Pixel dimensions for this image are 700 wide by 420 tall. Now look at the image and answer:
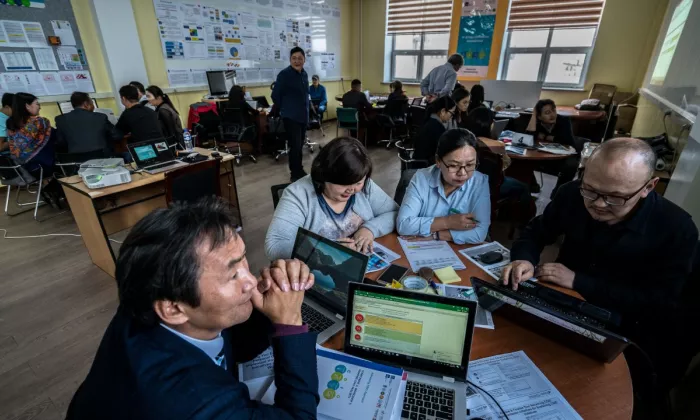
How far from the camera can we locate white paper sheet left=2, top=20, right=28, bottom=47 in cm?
405

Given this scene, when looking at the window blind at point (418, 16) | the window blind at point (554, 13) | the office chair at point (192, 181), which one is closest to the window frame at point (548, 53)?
the window blind at point (554, 13)

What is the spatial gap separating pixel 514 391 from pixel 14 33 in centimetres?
→ 630

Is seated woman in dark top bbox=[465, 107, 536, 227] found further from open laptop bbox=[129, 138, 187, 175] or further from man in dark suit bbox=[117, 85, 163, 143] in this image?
man in dark suit bbox=[117, 85, 163, 143]

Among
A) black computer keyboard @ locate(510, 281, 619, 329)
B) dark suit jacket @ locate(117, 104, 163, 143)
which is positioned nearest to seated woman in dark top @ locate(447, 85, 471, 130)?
black computer keyboard @ locate(510, 281, 619, 329)

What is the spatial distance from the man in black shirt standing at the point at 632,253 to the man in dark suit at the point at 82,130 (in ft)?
14.0

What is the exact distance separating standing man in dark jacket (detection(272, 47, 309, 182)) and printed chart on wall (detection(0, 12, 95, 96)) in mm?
2943

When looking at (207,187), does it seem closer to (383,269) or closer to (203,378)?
(383,269)

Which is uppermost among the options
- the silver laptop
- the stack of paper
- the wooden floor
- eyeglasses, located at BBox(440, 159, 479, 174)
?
→ eyeglasses, located at BBox(440, 159, 479, 174)

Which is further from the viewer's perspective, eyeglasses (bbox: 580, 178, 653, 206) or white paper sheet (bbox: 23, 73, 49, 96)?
white paper sheet (bbox: 23, 73, 49, 96)

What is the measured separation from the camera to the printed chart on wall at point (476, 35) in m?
6.81

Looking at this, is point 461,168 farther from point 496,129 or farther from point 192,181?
point 496,129

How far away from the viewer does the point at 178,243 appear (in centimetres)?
69

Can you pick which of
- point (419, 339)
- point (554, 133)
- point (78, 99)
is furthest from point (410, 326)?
point (78, 99)

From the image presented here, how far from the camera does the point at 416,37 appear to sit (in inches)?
315
